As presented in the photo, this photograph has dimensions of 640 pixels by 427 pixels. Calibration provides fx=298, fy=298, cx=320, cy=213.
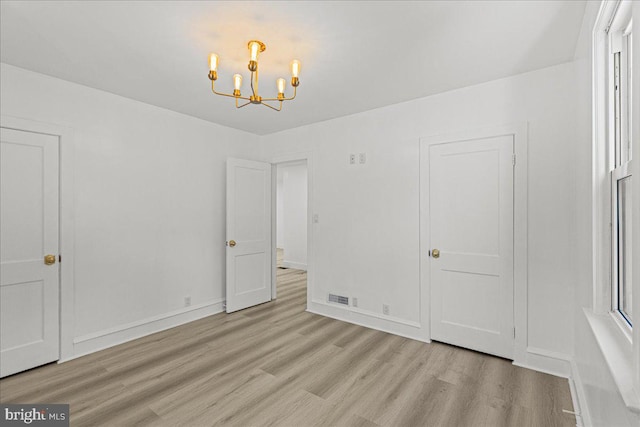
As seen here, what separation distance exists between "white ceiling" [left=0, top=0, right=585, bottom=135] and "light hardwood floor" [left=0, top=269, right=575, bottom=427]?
2585mm

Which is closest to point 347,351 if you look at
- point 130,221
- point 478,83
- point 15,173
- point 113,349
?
point 113,349

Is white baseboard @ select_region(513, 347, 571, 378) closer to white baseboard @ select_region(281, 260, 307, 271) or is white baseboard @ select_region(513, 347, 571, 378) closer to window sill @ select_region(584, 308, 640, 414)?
window sill @ select_region(584, 308, 640, 414)

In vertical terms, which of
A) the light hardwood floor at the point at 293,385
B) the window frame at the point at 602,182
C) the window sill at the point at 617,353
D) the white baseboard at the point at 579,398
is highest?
the window frame at the point at 602,182

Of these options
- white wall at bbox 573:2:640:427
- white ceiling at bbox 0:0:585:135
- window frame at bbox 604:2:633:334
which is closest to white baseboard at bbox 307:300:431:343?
white wall at bbox 573:2:640:427

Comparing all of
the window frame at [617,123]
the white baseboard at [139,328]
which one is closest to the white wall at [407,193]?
the window frame at [617,123]

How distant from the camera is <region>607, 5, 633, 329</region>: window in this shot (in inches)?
54.5

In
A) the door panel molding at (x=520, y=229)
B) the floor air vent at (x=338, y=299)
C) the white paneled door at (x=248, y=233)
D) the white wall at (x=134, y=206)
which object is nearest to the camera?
the door panel molding at (x=520, y=229)

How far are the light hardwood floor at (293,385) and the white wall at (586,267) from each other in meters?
0.36

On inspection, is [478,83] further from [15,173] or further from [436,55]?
[15,173]

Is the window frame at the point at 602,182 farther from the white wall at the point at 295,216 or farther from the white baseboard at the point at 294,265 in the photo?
the white wall at the point at 295,216

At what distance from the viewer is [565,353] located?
2.45 m

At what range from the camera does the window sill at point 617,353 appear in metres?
0.93

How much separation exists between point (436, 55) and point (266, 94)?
5.57 ft

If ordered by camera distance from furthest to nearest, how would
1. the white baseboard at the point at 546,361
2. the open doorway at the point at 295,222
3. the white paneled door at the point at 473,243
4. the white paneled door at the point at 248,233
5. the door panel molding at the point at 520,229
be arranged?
the open doorway at the point at 295,222 < the white paneled door at the point at 248,233 < the white paneled door at the point at 473,243 < the door panel molding at the point at 520,229 < the white baseboard at the point at 546,361
